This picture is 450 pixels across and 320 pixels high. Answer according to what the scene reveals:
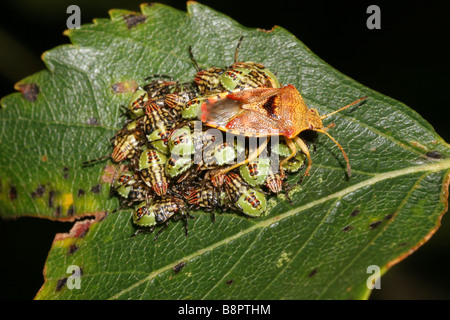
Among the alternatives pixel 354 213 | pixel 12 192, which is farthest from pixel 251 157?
pixel 12 192

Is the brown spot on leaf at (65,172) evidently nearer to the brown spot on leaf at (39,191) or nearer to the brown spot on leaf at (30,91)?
the brown spot on leaf at (39,191)

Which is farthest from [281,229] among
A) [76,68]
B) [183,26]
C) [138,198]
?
[76,68]

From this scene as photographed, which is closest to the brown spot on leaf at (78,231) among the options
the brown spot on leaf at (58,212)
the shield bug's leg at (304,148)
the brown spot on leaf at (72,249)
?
the brown spot on leaf at (72,249)

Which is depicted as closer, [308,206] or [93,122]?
[308,206]

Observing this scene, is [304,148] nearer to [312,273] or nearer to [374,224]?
[374,224]

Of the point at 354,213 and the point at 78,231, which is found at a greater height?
the point at 354,213

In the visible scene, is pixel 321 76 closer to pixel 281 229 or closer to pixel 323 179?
pixel 323 179
